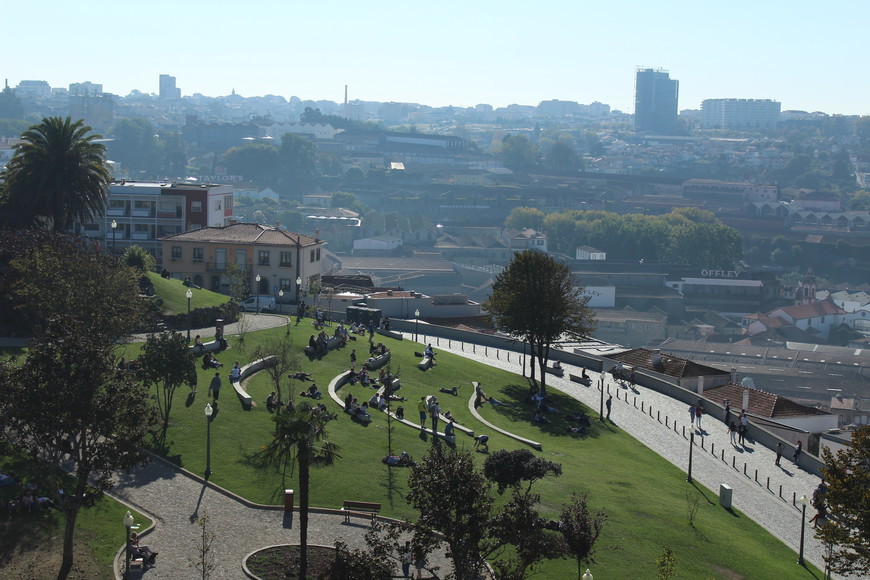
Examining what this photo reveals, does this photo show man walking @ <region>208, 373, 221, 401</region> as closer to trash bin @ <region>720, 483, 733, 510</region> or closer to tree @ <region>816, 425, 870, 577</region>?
trash bin @ <region>720, 483, 733, 510</region>

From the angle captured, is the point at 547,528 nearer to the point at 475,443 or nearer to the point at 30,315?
the point at 475,443

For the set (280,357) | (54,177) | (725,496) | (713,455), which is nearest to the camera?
(725,496)

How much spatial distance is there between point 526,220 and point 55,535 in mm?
159463

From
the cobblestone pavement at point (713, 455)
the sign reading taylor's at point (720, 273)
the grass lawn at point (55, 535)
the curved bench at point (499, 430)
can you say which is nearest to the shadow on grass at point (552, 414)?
the cobblestone pavement at point (713, 455)

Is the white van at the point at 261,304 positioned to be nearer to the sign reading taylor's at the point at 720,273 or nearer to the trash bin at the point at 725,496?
the trash bin at the point at 725,496

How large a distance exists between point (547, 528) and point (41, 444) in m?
11.0

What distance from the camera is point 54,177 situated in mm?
47594

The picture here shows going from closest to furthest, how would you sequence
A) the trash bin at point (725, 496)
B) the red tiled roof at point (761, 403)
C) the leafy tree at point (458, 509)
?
the leafy tree at point (458, 509) → the trash bin at point (725, 496) → the red tiled roof at point (761, 403)

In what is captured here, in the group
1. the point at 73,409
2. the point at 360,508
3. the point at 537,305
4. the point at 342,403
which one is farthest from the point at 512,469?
the point at 537,305

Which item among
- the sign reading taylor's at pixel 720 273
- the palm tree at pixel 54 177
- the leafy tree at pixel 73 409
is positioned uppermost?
the palm tree at pixel 54 177

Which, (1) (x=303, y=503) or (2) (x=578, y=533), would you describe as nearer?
(1) (x=303, y=503)

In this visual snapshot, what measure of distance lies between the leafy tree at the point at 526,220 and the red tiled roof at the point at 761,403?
414 ft

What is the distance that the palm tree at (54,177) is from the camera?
1863 inches

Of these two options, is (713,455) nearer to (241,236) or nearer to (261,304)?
(261,304)
